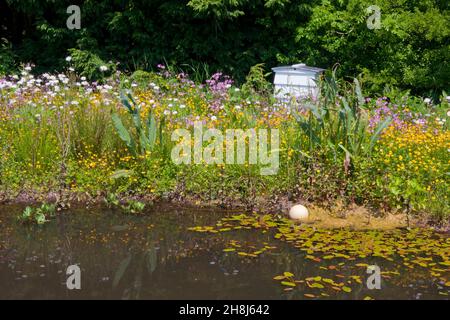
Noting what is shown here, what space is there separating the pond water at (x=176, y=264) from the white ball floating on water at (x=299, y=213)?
0.43 meters

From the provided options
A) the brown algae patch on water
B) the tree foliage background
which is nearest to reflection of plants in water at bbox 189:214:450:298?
the brown algae patch on water

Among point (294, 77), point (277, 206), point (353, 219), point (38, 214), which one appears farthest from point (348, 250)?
point (294, 77)

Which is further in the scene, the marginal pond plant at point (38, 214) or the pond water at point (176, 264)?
the marginal pond plant at point (38, 214)

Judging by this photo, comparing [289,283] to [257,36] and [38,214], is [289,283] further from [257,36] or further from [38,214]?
[257,36]

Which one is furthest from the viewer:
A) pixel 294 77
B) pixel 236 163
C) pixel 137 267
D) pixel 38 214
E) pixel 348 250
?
pixel 294 77

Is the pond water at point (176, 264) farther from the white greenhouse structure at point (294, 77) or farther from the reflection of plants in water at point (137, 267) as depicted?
the white greenhouse structure at point (294, 77)

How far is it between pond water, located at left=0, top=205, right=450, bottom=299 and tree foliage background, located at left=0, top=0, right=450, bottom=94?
20.0 ft

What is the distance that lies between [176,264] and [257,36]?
7840 mm

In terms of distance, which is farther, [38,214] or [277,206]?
[277,206]

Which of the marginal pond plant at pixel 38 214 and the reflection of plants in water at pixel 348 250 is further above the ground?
the marginal pond plant at pixel 38 214

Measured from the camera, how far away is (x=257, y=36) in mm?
12078

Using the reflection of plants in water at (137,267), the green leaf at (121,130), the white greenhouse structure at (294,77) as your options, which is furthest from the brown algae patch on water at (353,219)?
the white greenhouse structure at (294,77)

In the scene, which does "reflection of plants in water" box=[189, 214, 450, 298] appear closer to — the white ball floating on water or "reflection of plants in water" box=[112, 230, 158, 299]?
the white ball floating on water

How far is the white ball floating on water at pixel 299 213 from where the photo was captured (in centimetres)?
610
